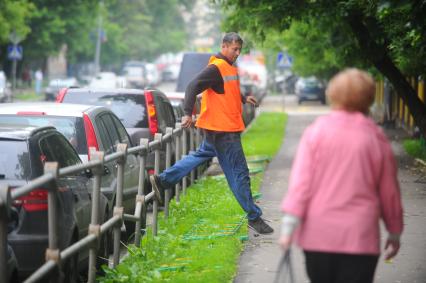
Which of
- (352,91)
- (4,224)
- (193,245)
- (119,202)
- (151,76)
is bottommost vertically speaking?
(151,76)

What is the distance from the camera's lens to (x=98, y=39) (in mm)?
81875

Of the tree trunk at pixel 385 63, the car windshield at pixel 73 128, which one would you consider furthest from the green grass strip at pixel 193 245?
the tree trunk at pixel 385 63

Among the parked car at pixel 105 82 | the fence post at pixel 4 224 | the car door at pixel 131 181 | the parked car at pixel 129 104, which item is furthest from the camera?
the parked car at pixel 105 82

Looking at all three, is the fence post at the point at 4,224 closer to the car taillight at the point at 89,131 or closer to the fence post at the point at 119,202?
the fence post at the point at 119,202

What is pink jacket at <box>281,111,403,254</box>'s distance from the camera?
527 cm

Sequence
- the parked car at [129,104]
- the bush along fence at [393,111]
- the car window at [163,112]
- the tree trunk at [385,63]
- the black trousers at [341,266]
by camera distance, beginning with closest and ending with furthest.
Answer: the black trousers at [341,266] < the parked car at [129,104] < the car window at [163,112] < the tree trunk at [385,63] < the bush along fence at [393,111]

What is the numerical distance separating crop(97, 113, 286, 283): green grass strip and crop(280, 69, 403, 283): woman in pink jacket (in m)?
3.10

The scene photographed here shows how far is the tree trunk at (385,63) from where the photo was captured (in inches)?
784

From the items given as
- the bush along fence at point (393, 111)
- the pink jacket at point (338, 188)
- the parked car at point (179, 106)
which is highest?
the pink jacket at point (338, 188)

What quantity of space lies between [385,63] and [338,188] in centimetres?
1556

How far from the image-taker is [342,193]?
5.29 metres

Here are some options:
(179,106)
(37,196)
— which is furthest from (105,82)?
(37,196)

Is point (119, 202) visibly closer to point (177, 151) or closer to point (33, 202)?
point (33, 202)

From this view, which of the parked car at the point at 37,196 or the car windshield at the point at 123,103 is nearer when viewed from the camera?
the parked car at the point at 37,196
